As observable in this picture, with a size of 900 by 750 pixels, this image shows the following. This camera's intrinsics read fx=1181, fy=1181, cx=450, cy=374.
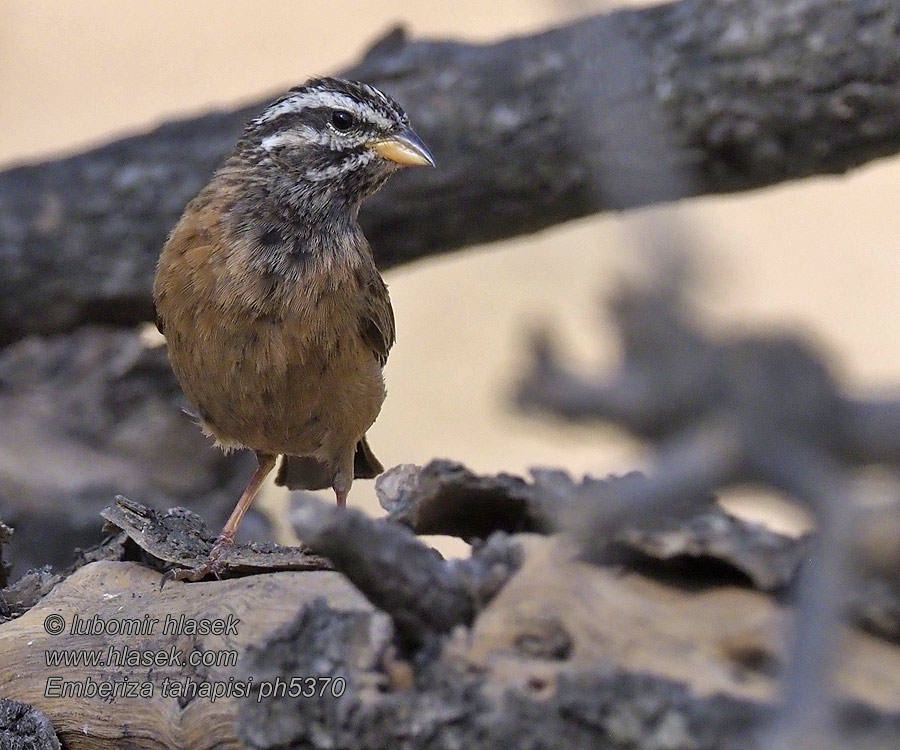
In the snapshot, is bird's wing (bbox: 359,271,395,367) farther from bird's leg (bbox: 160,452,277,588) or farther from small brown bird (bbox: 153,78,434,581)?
bird's leg (bbox: 160,452,277,588)

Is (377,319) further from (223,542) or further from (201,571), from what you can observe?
(201,571)

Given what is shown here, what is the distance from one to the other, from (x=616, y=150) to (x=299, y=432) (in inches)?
128

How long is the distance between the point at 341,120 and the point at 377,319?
2.70 feet

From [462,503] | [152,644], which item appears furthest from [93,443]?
[462,503]

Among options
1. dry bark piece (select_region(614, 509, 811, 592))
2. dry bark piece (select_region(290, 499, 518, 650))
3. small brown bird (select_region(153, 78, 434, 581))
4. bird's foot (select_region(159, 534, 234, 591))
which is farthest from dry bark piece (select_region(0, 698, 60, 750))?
dry bark piece (select_region(614, 509, 811, 592))

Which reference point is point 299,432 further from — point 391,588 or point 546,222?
point 391,588

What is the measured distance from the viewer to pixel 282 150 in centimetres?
485

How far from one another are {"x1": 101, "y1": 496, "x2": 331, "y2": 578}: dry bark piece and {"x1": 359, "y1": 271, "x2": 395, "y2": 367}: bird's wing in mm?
1024

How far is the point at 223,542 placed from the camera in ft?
14.2

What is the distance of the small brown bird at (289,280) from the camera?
4.57 meters

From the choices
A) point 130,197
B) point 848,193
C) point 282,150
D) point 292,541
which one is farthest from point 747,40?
point 848,193

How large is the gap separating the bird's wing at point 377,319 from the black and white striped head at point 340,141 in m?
0.40

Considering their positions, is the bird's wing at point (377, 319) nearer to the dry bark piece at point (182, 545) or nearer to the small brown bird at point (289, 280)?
the small brown bird at point (289, 280)

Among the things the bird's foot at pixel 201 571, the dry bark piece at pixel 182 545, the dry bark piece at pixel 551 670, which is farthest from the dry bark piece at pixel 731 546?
the bird's foot at pixel 201 571
